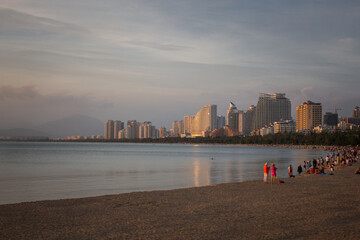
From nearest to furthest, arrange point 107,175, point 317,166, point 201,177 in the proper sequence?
point 201,177 < point 107,175 < point 317,166

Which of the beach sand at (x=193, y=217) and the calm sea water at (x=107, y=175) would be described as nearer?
the beach sand at (x=193, y=217)

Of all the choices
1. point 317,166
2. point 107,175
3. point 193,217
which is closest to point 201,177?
point 107,175

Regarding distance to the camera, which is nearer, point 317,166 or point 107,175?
point 107,175

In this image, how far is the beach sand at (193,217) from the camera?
30.1 feet

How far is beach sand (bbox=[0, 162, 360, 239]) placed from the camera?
919 centimetres

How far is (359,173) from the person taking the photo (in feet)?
84.5


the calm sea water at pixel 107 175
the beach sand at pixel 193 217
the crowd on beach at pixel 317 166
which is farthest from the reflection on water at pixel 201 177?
the beach sand at pixel 193 217

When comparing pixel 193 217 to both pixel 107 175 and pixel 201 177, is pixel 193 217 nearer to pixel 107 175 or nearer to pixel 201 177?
pixel 201 177

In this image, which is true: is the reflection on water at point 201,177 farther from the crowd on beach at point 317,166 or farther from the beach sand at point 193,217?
the beach sand at point 193,217

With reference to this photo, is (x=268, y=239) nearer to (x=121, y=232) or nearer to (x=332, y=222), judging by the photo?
(x=332, y=222)

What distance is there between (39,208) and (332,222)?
29.9 feet

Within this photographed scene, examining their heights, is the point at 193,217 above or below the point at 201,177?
above

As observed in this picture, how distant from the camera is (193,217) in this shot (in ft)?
36.4

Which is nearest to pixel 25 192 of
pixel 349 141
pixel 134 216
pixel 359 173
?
pixel 134 216
